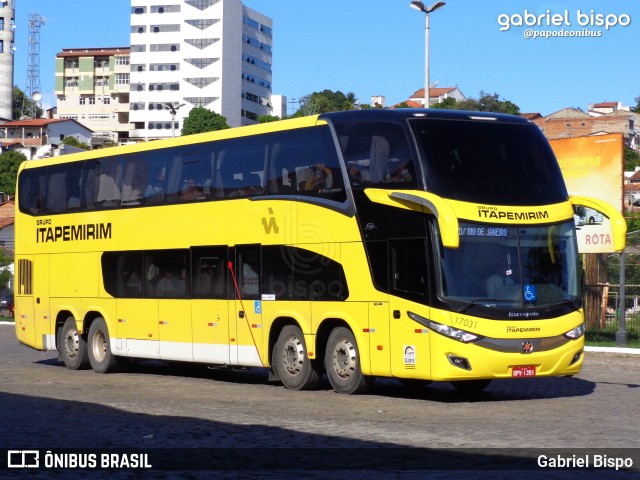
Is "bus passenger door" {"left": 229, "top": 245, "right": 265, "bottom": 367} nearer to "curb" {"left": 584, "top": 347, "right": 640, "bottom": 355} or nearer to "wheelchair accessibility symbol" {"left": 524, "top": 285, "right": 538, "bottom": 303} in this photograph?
"wheelchair accessibility symbol" {"left": 524, "top": 285, "right": 538, "bottom": 303}

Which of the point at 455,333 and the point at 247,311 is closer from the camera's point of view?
the point at 455,333

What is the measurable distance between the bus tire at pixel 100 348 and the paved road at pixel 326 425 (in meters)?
2.60

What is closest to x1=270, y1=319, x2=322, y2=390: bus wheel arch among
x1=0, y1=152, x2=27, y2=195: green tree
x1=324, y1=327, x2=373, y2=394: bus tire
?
x1=324, y1=327, x2=373, y2=394: bus tire

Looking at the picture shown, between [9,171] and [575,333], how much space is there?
12943cm

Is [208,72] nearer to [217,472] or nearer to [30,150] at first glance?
[30,150]

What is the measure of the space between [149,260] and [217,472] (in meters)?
14.3

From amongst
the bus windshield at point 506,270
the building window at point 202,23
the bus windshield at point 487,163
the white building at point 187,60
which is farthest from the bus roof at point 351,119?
the building window at point 202,23

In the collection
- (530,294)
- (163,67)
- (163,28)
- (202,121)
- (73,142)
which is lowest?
(530,294)

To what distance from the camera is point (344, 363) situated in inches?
783

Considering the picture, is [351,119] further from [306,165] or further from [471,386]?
[471,386]

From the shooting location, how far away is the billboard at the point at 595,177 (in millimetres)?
32281

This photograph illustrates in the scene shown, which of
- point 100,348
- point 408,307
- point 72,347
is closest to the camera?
point 408,307

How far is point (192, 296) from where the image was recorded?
77.3 ft

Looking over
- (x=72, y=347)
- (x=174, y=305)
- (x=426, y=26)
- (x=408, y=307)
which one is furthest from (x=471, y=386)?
(x=426, y=26)
